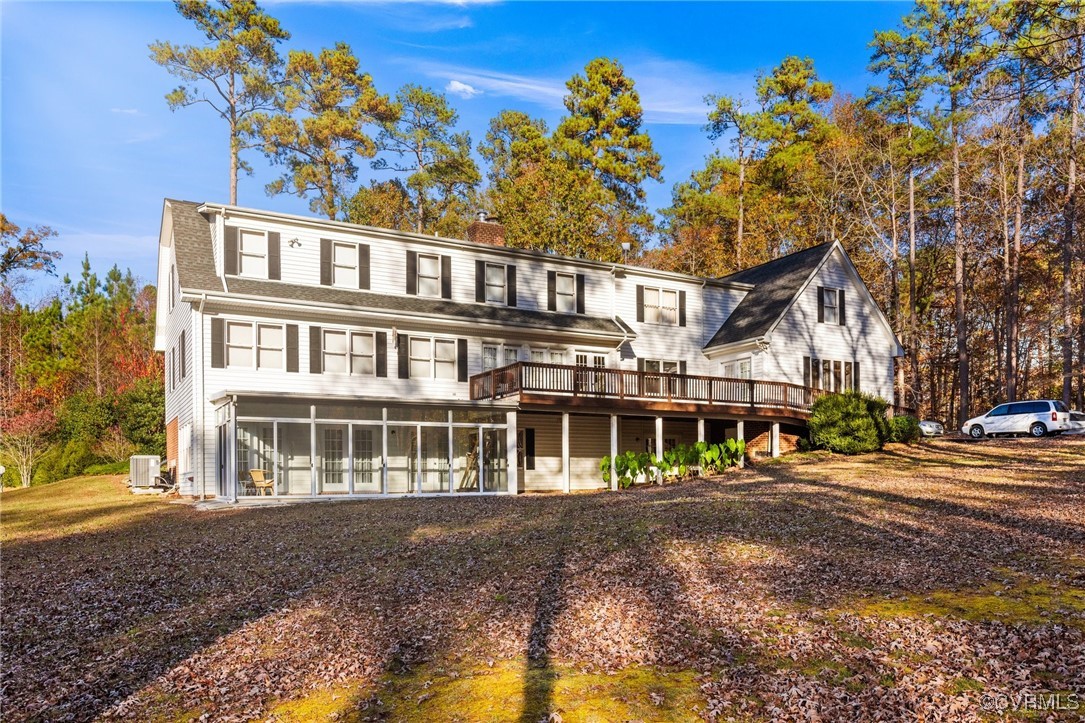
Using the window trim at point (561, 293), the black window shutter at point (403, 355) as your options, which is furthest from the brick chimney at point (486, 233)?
the black window shutter at point (403, 355)

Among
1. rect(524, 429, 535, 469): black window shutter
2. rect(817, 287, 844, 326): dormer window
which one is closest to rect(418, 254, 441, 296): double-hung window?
rect(524, 429, 535, 469): black window shutter

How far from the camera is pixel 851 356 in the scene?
3403 cm

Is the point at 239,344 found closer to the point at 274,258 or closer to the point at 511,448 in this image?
the point at 274,258

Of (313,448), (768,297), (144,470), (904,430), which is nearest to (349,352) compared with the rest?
(313,448)

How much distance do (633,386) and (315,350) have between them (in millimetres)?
10777

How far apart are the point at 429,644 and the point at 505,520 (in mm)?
8229

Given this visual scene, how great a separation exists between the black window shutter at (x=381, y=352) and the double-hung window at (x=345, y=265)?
2069 mm

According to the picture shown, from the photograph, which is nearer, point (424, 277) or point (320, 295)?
point (320, 295)

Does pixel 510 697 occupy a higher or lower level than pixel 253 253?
lower

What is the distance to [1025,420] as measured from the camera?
3181cm

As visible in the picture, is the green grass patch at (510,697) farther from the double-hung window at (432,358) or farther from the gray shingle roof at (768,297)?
the gray shingle roof at (768,297)

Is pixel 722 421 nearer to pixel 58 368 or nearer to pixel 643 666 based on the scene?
pixel 643 666

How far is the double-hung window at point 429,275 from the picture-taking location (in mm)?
27766

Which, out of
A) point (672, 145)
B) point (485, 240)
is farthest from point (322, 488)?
point (672, 145)
